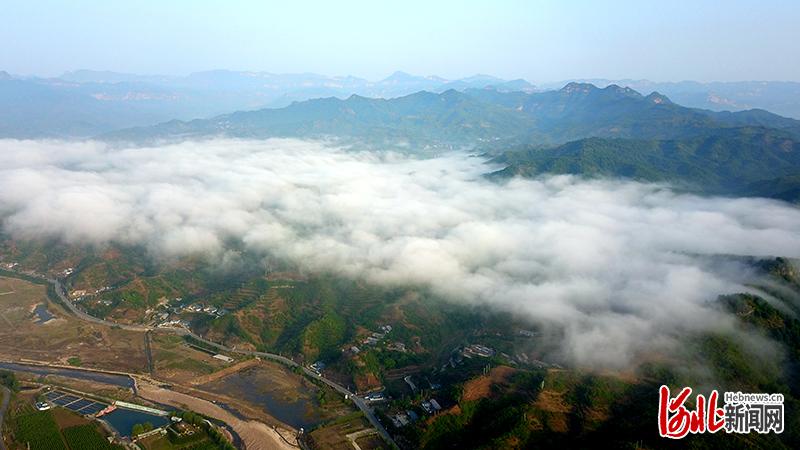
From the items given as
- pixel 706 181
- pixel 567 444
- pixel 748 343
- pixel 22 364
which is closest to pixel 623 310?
pixel 748 343

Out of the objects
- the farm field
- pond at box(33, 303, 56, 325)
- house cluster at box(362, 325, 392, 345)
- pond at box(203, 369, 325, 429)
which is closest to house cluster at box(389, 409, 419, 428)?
pond at box(203, 369, 325, 429)

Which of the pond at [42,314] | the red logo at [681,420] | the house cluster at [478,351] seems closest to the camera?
the red logo at [681,420]

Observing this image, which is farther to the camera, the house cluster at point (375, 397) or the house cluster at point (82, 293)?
the house cluster at point (82, 293)

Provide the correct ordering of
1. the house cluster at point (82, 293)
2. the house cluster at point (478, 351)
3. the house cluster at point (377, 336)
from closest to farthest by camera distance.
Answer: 1. the house cluster at point (478, 351)
2. the house cluster at point (377, 336)
3. the house cluster at point (82, 293)

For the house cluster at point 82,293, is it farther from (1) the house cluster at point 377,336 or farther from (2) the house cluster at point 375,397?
(2) the house cluster at point 375,397

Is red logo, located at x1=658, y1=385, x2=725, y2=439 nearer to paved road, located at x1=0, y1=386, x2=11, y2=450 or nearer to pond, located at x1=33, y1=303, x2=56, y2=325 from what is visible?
paved road, located at x1=0, y1=386, x2=11, y2=450

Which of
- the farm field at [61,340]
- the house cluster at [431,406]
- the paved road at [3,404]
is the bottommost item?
the farm field at [61,340]

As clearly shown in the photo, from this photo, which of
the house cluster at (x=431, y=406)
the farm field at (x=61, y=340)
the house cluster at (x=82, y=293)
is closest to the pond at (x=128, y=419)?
the farm field at (x=61, y=340)

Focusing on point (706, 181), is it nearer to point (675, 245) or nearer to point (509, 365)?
point (675, 245)

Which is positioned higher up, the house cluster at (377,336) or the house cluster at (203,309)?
the house cluster at (377,336)

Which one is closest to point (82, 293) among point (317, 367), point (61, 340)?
point (61, 340)
